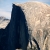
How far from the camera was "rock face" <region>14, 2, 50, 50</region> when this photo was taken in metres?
27.4

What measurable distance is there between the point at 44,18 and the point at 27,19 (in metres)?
3.14

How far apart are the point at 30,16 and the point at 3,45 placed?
63.2ft

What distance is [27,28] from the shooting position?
30.7 metres

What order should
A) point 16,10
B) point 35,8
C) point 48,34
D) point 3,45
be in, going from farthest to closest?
point 3,45
point 16,10
point 35,8
point 48,34

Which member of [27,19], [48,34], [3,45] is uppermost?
[27,19]

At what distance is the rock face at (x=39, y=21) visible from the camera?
89.8 ft

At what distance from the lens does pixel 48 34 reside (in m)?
27.2

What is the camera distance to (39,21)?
99.5 feet

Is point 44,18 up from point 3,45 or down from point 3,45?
up

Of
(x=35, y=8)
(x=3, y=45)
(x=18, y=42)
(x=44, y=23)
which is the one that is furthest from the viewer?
(x=3, y=45)

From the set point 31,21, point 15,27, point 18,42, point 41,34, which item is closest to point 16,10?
point 15,27

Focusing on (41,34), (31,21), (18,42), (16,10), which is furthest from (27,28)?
(16,10)

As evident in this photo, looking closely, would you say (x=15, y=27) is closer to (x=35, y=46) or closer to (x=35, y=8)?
(x=35, y=8)

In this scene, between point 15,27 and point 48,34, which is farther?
point 15,27
